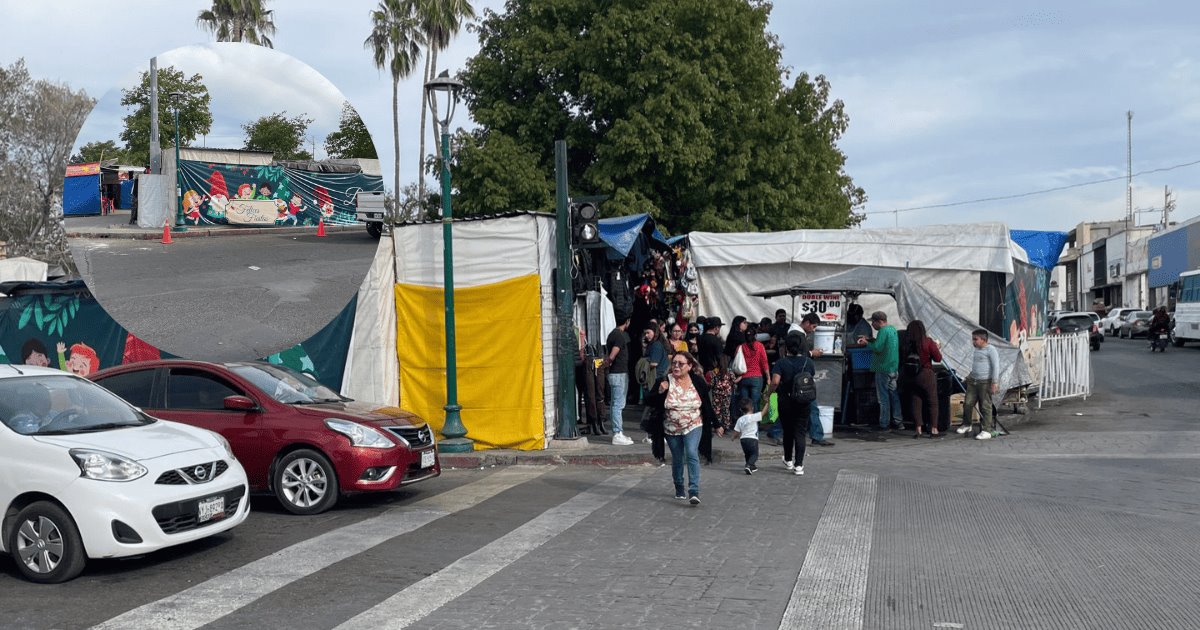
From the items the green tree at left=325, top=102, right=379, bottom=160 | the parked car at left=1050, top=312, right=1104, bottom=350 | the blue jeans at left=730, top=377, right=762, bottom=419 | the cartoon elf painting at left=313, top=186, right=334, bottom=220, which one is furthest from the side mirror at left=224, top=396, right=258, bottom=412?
the parked car at left=1050, top=312, right=1104, bottom=350

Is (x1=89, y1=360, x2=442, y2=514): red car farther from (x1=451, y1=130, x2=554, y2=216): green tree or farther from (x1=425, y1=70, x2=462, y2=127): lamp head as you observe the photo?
(x1=451, y1=130, x2=554, y2=216): green tree

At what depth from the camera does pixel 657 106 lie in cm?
2673

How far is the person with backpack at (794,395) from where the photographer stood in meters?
12.1

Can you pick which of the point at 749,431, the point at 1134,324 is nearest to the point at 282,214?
the point at 749,431

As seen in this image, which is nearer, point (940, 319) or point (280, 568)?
point (280, 568)

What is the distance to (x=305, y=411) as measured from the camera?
33.6ft

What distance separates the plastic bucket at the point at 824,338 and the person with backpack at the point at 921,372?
3.96 ft

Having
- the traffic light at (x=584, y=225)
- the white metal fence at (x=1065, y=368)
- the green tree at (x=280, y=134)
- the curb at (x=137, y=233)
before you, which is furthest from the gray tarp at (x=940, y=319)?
the curb at (x=137, y=233)

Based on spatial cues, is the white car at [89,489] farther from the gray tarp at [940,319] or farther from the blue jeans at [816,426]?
the gray tarp at [940,319]

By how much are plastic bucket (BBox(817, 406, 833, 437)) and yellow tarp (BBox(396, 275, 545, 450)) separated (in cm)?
432

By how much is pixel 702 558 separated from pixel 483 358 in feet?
25.3

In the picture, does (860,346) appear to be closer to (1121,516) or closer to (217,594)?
(1121,516)

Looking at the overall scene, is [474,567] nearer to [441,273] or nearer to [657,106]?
[441,273]

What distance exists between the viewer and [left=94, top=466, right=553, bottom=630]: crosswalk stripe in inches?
248
